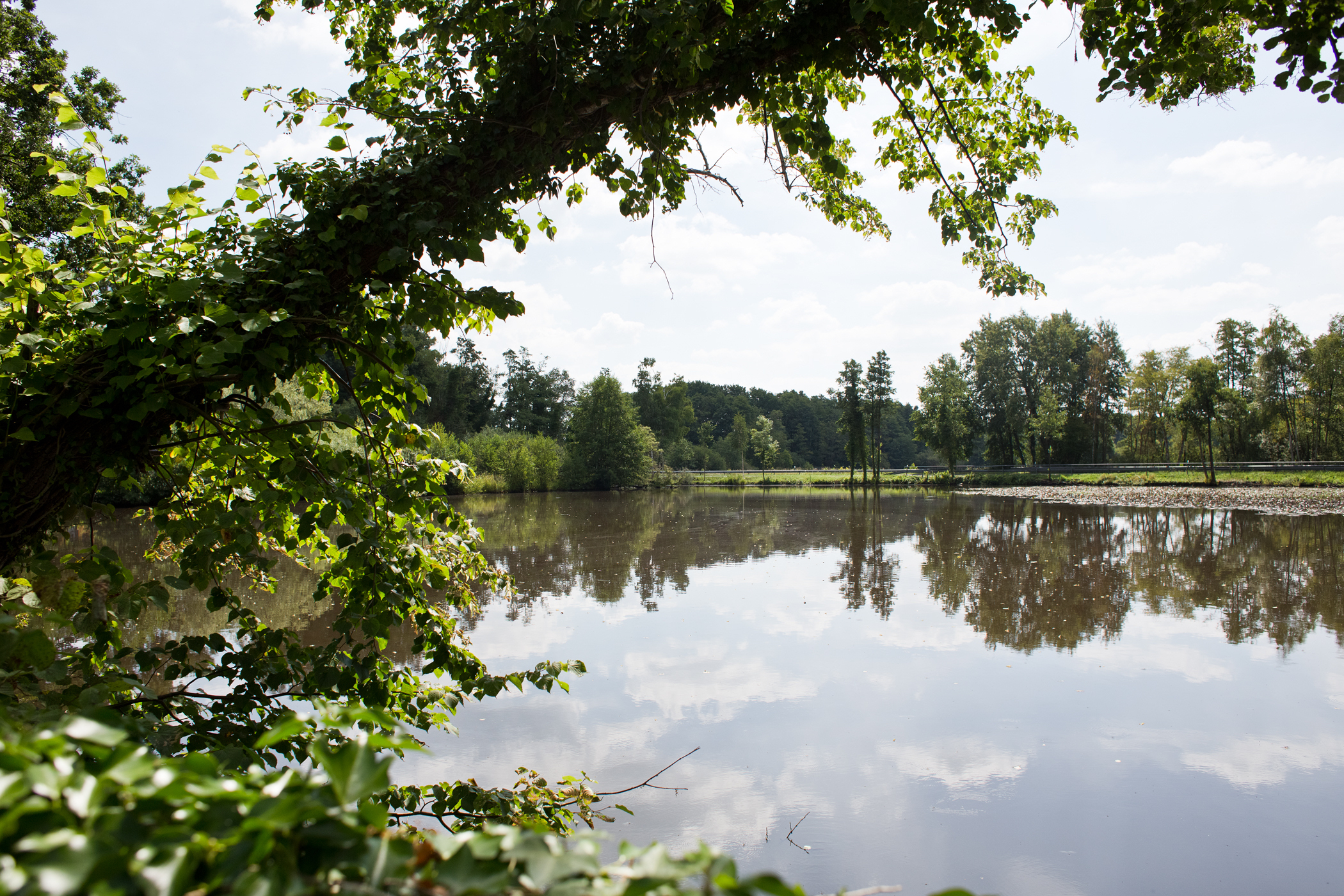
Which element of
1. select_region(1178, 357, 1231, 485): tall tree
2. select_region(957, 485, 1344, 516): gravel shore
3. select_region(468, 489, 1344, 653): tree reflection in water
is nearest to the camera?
select_region(468, 489, 1344, 653): tree reflection in water

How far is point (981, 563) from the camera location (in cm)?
1373

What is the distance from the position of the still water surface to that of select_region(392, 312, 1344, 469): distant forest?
2851 centimetres

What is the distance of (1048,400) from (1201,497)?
1893cm

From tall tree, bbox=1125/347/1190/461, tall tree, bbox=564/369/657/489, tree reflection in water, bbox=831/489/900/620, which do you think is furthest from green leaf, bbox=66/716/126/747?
tall tree, bbox=1125/347/1190/461

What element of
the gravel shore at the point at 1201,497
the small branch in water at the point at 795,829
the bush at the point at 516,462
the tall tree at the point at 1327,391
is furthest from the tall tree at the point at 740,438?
the small branch in water at the point at 795,829

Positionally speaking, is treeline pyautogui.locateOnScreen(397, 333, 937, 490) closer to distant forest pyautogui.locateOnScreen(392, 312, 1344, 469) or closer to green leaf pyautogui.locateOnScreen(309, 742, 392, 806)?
distant forest pyautogui.locateOnScreen(392, 312, 1344, 469)

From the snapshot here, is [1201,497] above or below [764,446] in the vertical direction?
below

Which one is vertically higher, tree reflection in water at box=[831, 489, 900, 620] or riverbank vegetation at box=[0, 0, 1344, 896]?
riverbank vegetation at box=[0, 0, 1344, 896]

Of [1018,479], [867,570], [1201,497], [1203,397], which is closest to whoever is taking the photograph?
[867,570]

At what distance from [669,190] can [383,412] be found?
2239 millimetres

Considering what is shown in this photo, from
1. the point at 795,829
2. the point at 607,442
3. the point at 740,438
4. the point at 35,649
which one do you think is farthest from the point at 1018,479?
the point at 35,649

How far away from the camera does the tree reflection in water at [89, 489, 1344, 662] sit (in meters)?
8.86

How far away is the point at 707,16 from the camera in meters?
2.83

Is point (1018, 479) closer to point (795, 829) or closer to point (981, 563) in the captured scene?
point (981, 563)
